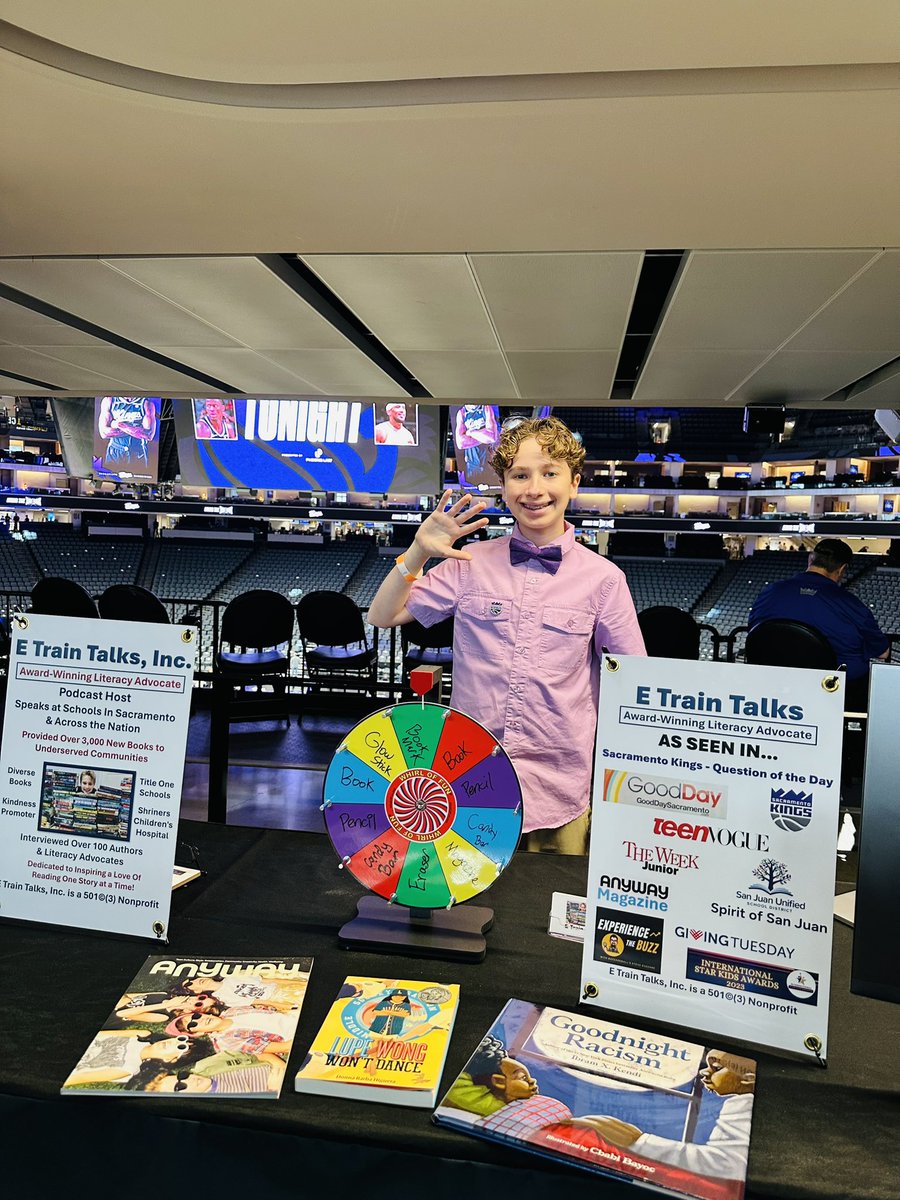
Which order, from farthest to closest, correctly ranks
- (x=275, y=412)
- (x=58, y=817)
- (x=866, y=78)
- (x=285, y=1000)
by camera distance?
(x=275, y=412) → (x=866, y=78) → (x=58, y=817) → (x=285, y=1000)

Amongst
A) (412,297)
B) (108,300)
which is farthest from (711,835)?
(108,300)

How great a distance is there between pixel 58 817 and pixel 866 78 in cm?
220

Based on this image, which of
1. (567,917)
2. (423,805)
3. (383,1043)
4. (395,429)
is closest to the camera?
(383,1043)

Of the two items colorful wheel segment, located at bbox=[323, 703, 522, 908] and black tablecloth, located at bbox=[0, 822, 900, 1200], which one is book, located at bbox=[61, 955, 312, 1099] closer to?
black tablecloth, located at bbox=[0, 822, 900, 1200]

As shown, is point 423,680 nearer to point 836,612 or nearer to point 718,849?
point 718,849

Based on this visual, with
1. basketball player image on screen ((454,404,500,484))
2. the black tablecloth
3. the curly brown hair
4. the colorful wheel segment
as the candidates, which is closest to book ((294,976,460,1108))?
the black tablecloth

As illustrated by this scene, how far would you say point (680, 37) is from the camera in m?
1.66

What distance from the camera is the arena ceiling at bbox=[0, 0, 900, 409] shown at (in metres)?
1.69

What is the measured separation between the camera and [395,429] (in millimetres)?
7762

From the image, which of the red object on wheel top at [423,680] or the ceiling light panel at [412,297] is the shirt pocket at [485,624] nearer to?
the red object on wheel top at [423,680]

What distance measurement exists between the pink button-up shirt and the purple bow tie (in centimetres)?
1

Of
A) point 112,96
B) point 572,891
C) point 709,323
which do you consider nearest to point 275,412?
point 709,323

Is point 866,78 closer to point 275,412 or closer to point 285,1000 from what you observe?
point 285,1000

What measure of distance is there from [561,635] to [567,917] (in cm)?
54
